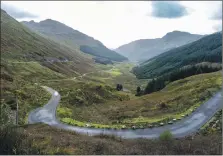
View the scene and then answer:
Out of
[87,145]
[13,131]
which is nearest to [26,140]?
[13,131]

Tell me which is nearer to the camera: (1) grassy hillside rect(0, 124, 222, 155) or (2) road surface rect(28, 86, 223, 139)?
(1) grassy hillside rect(0, 124, 222, 155)

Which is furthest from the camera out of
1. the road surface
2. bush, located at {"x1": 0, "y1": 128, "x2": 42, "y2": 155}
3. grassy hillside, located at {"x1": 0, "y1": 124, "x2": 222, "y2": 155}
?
the road surface

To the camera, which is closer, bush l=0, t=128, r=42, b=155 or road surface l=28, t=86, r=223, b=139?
bush l=0, t=128, r=42, b=155

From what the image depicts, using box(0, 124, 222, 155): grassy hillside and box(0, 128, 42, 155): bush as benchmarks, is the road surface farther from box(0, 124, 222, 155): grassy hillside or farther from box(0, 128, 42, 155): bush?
box(0, 128, 42, 155): bush

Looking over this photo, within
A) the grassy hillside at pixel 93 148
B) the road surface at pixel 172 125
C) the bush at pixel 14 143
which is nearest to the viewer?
the bush at pixel 14 143

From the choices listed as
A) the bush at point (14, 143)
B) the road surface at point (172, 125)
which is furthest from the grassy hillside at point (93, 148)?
the road surface at point (172, 125)

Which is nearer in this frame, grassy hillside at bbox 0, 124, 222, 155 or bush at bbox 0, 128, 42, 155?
bush at bbox 0, 128, 42, 155

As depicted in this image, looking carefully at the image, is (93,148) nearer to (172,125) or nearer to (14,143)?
(14,143)

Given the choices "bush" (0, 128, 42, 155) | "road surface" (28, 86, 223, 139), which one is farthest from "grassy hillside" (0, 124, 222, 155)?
"road surface" (28, 86, 223, 139)

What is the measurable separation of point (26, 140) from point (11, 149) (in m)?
2.48

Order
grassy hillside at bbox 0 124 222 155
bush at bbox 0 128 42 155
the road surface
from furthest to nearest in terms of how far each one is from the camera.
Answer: the road surface, grassy hillside at bbox 0 124 222 155, bush at bbox 0 128 42 155

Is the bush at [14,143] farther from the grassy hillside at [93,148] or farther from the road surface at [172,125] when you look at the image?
the road surface at [172,125]

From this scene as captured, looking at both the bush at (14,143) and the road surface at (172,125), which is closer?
the bush at (14,143)

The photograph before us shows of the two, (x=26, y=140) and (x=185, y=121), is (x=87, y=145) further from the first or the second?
(x=185, y=121)
